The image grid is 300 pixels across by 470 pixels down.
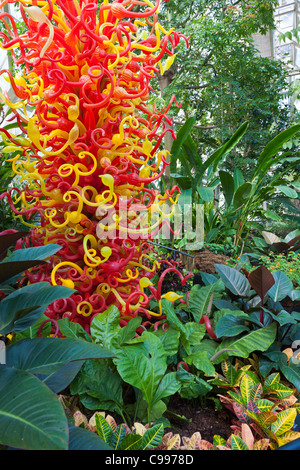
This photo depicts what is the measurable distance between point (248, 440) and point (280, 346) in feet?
1.26

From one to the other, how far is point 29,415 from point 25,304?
23 cm

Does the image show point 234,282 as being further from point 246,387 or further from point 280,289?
point 246,387

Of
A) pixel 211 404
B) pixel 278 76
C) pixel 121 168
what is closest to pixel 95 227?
pixel 121 168

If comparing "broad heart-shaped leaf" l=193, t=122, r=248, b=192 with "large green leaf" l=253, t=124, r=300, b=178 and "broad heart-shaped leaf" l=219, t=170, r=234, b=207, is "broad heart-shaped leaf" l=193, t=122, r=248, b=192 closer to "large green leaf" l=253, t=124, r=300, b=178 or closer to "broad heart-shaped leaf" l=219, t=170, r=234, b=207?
"broad heart-shaped leaf" l=219, t=170, r=234, b=207

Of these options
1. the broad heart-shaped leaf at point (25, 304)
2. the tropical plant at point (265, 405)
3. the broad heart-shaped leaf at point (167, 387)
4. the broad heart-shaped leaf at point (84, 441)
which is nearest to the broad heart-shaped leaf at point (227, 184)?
the tropical plant at point (265, 405)

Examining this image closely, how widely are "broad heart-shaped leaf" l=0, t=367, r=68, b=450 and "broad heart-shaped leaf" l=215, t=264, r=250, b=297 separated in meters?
0.70

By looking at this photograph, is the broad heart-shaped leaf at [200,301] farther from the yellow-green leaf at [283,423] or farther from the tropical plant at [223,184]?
the tropical plant at [223,184]

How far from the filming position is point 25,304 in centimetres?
60

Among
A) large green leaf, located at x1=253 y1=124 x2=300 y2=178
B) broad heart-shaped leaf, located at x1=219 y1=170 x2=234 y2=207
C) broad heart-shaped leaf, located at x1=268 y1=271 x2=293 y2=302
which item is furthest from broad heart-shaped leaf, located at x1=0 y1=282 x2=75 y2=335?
large green leaf, located at x1=253 y1=124 x2=300 y2=178

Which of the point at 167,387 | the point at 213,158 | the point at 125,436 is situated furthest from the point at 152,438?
the point at 213,158

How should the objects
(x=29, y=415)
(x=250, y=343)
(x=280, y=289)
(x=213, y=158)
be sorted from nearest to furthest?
1. (x=29, y=415)
2. (x=250, y=343)
3. (x=280, y=289)
4. (x=213, y=158)

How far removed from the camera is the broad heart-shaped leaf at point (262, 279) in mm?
911

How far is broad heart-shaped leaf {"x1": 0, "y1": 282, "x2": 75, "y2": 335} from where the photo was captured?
0.58 meters

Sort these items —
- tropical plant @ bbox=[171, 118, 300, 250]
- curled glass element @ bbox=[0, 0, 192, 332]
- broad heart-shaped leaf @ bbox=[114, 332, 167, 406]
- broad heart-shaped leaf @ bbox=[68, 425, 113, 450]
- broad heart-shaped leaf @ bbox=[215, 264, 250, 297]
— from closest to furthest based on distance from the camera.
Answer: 1. broad heart-shaped leaf @ bbox=[68, 425, 113, 450]
2. broad heart-shaped leaf @ bbox=[114, 332, 167, 406]
3. curled glass element @ bbox=[0, 0, 192, 332]
4. broad heart-shaped leaf @ bbox=[215, 264, 250, 297]
5. tropical plant @ bbox=[171, 118, 300, 250]
